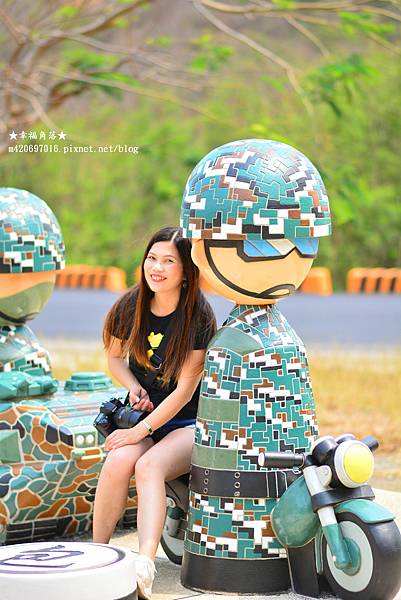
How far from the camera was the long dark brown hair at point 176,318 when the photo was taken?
4379mm

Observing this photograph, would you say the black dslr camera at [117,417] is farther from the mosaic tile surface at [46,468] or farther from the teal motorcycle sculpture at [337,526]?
the teal motorcycle sculpture at [337,526]

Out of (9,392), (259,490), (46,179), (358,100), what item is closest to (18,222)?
(9,392)

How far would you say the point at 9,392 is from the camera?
482cm

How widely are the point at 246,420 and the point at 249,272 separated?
56 cm

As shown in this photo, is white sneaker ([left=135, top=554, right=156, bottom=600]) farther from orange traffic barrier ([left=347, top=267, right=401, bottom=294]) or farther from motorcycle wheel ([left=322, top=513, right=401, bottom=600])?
orange traffic barrier ([left=347, top=267, right=401, bottom=294])

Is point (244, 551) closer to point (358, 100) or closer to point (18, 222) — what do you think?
point (18, 222)

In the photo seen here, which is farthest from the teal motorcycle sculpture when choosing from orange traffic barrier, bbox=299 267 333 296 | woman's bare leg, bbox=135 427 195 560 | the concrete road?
orange traffic barrier, bbox=299 267 333 296

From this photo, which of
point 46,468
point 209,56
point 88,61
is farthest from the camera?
point 88,61

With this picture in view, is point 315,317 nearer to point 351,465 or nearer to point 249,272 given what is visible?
point 249,272

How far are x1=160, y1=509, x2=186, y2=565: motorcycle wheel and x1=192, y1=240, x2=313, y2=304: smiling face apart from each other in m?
1.01

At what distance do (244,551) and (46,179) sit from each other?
2099 centimetres

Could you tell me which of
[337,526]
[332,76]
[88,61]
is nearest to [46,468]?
[337,526]

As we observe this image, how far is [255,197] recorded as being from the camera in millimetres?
4051

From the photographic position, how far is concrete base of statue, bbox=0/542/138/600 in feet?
11.1
